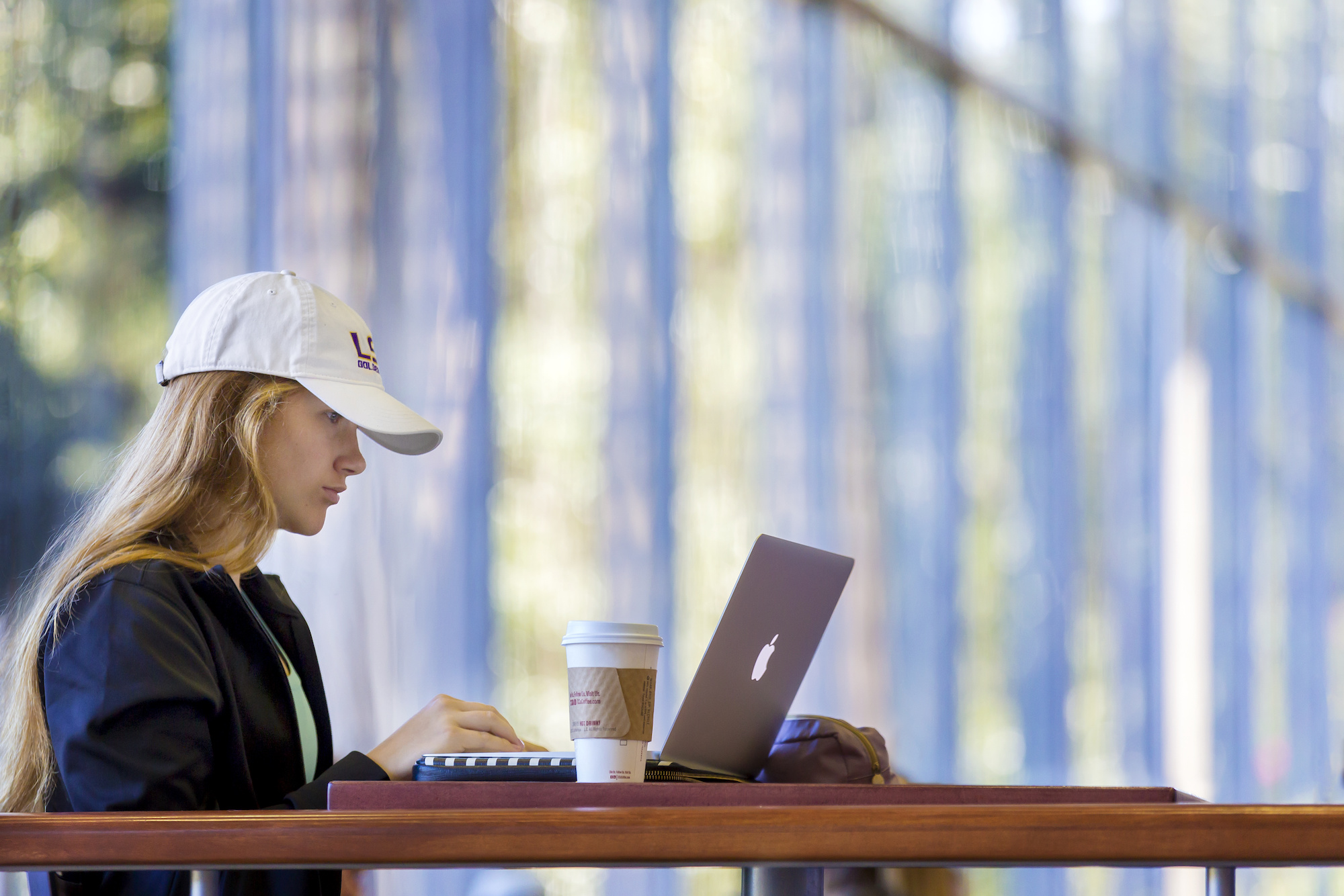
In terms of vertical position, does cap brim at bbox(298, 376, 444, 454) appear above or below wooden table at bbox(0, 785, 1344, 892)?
above

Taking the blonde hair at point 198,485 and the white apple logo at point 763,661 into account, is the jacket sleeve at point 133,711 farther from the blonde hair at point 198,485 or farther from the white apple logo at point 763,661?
the white apple logo at point 763,661

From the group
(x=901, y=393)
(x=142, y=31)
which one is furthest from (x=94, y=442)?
(x=901, y=393)

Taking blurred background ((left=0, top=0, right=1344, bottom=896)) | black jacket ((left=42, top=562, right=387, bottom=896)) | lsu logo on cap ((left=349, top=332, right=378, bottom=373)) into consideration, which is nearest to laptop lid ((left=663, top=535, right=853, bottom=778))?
black jacket ((left=42, top=562, right=387, bottom=896))

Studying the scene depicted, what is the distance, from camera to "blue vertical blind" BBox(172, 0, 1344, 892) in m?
2.27

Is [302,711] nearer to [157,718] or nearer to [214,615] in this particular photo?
[214,615]

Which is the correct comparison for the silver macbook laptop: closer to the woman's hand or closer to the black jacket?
the woman's hand

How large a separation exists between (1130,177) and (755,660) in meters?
1.85

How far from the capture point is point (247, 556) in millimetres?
1148

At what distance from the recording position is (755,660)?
3.04 ft

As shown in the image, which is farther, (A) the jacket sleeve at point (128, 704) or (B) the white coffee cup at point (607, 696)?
(A) the jacket sleeve at point (128, 704)

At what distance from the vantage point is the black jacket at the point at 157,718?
2.96 ft

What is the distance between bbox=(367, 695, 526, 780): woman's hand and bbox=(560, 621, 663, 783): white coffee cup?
15 centimetres

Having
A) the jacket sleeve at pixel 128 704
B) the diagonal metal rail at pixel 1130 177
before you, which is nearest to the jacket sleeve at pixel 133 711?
the jacket sleeve at pixel 128 704

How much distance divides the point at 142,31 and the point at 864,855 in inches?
88.9
